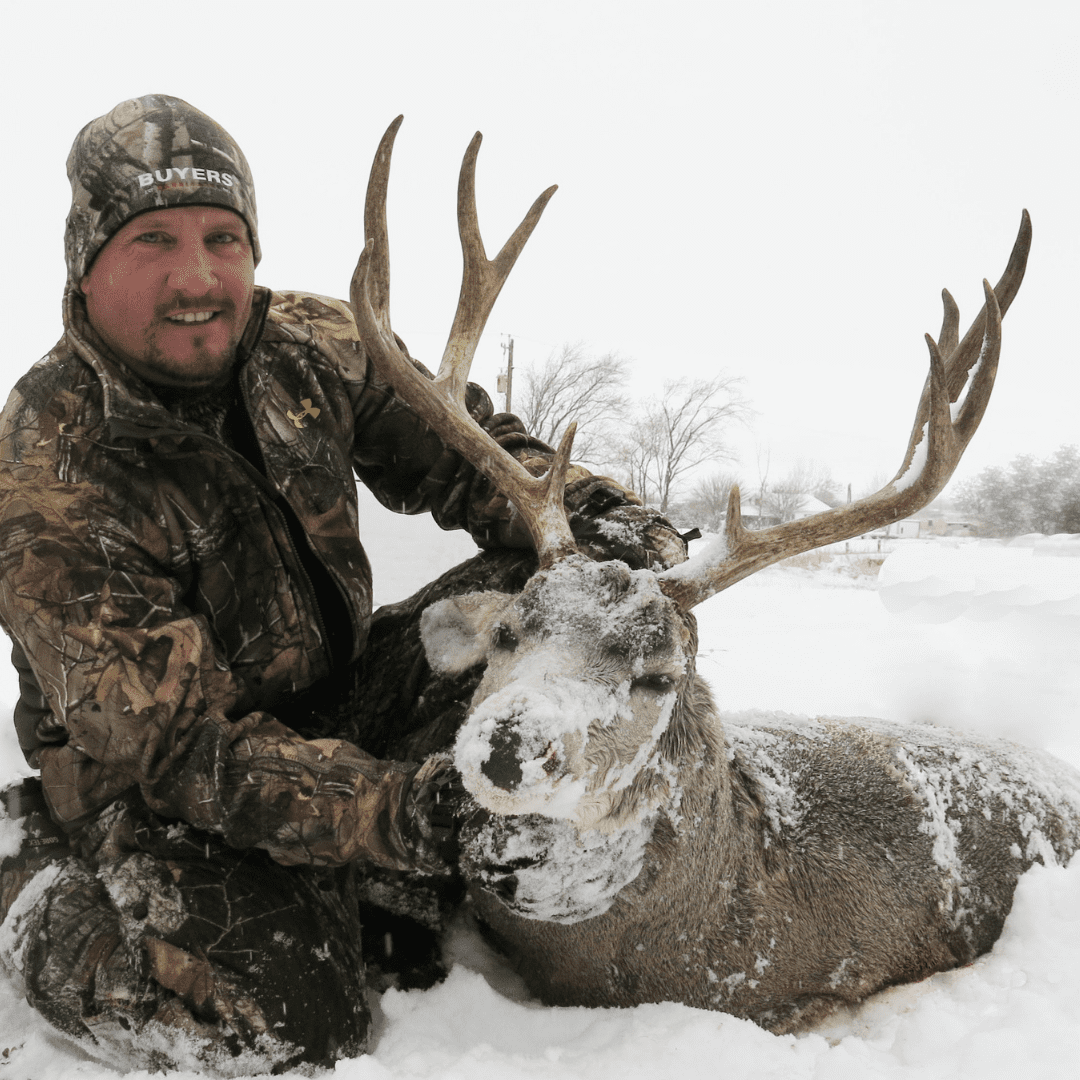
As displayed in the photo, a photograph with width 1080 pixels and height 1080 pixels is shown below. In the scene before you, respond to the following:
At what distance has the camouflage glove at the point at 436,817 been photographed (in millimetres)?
2018

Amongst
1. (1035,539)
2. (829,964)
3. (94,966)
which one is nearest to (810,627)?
(829,964)

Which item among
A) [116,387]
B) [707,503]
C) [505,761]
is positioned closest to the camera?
[505,761]

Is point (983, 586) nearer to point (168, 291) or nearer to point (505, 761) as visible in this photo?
point (505, 761)

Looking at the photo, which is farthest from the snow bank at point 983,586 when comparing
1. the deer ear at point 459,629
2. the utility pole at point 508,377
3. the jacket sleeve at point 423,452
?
the utility pole at point 508,377

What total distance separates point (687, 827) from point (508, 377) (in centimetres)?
2079

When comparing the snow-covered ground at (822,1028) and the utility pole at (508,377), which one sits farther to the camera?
the utility pole at (508,377)

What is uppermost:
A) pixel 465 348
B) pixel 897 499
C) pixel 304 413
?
pixel 465 348

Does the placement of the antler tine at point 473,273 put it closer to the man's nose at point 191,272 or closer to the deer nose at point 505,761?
the man's nose at point 191,272

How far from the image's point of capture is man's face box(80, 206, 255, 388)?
2.20 meters

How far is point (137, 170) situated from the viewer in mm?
2182

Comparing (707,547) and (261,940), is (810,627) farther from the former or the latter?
(261,940)

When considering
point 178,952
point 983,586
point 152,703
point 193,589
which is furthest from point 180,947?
point 983,586

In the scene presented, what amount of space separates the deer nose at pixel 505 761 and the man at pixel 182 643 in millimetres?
396

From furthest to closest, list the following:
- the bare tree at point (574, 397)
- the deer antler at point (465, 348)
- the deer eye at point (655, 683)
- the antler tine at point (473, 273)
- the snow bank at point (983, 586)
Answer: the bare tree at point (574, 397) < the snow bank at point (983, 586) < the antler tine at point (473, 273) < the deer antler at point (465, 348) < the deer eye at point (655, 683)
